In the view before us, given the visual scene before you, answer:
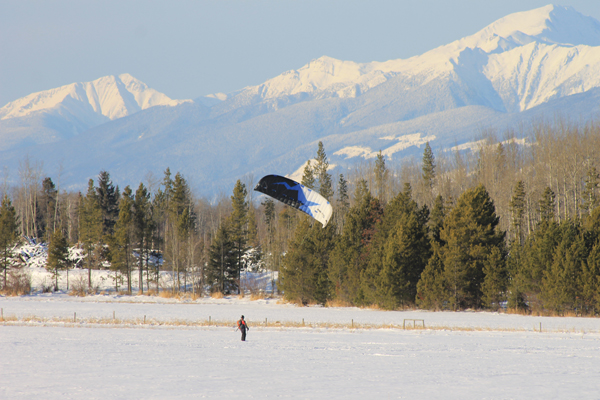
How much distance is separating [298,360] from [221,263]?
45.9 metres

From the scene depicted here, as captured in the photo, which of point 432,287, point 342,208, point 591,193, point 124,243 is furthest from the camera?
point 342,208

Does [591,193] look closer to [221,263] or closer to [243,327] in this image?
[221,263]

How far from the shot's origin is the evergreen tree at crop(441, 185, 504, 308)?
47.6 m

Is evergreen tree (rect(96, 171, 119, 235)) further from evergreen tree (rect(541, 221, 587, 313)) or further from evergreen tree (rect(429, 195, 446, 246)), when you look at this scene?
evergreen tree (rect(541, 221, 587, 313))

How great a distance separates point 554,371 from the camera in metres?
20.8

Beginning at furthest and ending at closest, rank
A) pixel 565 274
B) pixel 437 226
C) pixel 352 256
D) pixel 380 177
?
pixel 380 177 → pixel 352 256 → pixel 437 226 → pixel 565 274

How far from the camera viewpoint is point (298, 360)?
23031 millimetres

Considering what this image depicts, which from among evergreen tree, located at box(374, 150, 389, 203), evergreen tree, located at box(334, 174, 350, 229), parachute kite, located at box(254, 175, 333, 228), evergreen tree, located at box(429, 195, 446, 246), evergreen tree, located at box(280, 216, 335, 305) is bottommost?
evergreen tree, located at box(280, 216, 335, 305)

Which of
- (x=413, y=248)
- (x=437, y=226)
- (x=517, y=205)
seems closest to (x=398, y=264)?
(x=413, y=248)

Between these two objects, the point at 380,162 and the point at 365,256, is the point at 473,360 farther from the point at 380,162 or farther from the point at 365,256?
the point at 380,162

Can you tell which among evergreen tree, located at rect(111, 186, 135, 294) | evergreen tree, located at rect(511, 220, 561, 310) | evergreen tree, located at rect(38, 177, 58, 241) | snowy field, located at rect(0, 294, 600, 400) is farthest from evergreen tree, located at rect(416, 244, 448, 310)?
evergreen tree, located at rect(38, 177, 58, 241)

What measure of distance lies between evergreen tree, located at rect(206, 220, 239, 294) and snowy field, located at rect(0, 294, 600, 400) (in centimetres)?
2881

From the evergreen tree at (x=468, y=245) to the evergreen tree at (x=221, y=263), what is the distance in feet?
91.7

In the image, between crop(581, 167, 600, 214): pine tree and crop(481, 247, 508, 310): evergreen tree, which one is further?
crop(581, 167, 600, 214): pine tree
